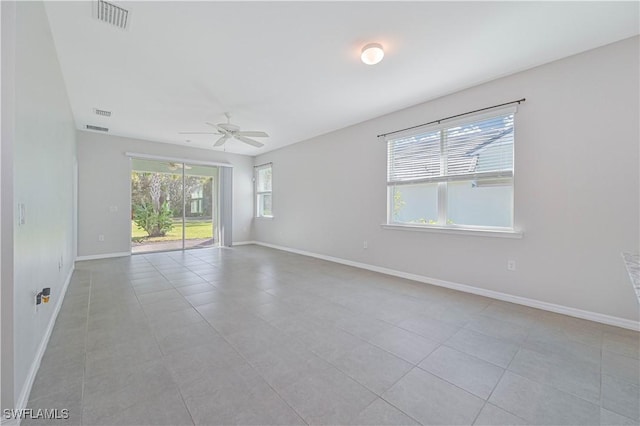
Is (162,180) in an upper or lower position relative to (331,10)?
lower

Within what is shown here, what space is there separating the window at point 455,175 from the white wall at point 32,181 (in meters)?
4.08

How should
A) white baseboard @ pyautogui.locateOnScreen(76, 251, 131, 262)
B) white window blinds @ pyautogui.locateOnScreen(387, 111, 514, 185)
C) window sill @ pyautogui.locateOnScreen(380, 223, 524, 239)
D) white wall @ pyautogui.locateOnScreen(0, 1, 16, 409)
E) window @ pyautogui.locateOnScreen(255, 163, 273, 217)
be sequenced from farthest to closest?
1. window @ pyautogui.locateOnScreen(255, 163, 273, 217)
2. white baseboard @ pyautogui.locateOnScreen(76, 251, 131, 262)
3. white window blinds @ pyautogui.locateOnScreen(387, 111, 514, 185)
4. window sill @ pyautogui.locateOnScreen(380, 223, 524, 239)
5. white wall @ pyautogui.locateOnScreen(0, 1, 16, 409)

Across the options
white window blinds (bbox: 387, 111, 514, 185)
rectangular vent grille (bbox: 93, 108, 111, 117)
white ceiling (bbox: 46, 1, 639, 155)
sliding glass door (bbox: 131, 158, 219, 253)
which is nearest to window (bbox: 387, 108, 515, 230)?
white window blinds (bbox: 387, 111, 514, 185)

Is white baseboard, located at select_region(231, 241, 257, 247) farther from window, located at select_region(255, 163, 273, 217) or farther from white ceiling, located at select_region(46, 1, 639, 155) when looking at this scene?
white ceiling, located at select_region(46, 1, 639, 155)

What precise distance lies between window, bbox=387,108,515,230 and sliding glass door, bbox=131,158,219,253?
5.28 m

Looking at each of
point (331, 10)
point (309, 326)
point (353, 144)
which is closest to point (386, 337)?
point (309, 326)

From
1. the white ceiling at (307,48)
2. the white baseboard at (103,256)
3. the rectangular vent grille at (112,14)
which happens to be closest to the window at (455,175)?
the white ceiling at (307,48)

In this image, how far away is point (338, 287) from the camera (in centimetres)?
367

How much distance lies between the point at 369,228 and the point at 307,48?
120 inches

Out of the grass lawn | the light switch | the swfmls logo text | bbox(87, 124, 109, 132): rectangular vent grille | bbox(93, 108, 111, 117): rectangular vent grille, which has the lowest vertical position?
the swfmls logo text

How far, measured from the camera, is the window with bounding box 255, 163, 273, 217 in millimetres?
7562

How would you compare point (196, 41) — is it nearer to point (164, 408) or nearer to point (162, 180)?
point (164, 408)

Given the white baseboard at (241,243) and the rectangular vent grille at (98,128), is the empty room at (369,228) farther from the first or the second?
the white baseboard at (241,243)

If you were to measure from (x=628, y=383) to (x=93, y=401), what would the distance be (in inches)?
131
